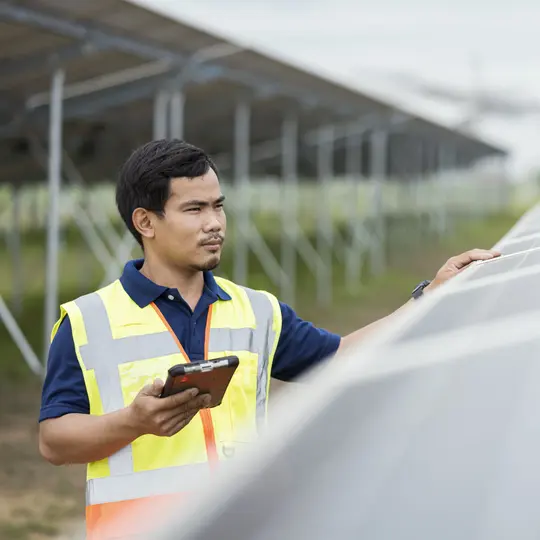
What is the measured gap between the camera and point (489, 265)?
191 centimetres

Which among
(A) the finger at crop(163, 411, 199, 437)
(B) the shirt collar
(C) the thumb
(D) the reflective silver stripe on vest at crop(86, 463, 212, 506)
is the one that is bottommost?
(D) the reflective silver stripe on vest at crop(86, 463, 212, 506)

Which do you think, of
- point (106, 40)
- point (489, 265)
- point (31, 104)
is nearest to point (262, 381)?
point (489, 265)

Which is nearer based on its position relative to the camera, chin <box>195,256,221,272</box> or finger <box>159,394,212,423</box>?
finger <box>159,394,212,423</box>

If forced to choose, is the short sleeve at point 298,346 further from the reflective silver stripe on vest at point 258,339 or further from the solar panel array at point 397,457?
the solar panel array at point 397,457

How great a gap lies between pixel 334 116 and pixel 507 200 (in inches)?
1304

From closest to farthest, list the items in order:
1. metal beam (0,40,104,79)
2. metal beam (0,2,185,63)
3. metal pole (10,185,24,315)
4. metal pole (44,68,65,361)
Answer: metal beam (0,2,185,63) → metal beam (0,40,104,79) → metal pole (44,68,65,361) → metal pole (10,185,24,315)

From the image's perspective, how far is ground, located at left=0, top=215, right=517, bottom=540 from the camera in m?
4.92

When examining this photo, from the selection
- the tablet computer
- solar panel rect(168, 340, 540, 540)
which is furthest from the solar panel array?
the tablet computer

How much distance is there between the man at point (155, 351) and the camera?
5.51 feet

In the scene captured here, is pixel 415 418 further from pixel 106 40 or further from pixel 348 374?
pixel 106 40

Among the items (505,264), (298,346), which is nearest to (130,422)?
(298,346)

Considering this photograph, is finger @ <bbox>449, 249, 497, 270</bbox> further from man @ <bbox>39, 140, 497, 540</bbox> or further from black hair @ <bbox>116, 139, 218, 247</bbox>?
black hair @ <bbox>116, 139, 218, 247</bbox>

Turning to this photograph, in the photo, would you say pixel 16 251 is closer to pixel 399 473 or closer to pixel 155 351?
pixel 155 351

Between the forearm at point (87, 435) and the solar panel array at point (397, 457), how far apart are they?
663 millimetres
